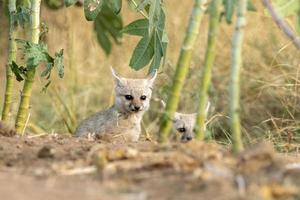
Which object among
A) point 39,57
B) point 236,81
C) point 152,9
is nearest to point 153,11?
point 152,9

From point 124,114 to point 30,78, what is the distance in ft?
5.56

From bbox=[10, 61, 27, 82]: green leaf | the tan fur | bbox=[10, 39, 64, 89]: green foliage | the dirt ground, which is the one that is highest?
bbox=[10, 39, 64, 89]: green foliage

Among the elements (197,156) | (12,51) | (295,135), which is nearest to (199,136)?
(197,156)

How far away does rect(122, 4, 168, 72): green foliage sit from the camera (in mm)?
5598

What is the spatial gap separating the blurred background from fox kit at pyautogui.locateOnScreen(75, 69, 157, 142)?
187mm

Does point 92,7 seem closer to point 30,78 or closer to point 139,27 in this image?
point 139,27

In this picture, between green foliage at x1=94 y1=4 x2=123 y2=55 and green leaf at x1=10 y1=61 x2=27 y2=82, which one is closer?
green leaf at x1=10 y1=61 x2=27 y2=82

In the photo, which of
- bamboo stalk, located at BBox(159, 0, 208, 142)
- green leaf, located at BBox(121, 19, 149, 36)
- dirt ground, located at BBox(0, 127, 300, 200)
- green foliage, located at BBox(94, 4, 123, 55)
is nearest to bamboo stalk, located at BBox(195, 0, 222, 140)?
bamboo stalk, located at BBox(159, 0, 208, 142)

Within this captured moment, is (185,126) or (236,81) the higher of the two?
(236,81)

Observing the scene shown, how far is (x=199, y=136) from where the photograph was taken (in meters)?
4.09

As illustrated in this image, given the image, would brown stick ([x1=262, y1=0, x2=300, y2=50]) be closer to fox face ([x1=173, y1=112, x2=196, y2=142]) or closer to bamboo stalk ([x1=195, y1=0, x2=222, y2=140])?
bamboo stalk ([x1=195, y1=0, x2=222, y2=140])

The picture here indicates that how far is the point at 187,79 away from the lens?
370 inches

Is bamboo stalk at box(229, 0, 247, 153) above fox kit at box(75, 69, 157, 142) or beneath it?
above

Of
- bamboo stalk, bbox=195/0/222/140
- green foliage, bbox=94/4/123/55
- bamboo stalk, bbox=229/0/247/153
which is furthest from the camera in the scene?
green foliage, bbox=94/4/123/55
